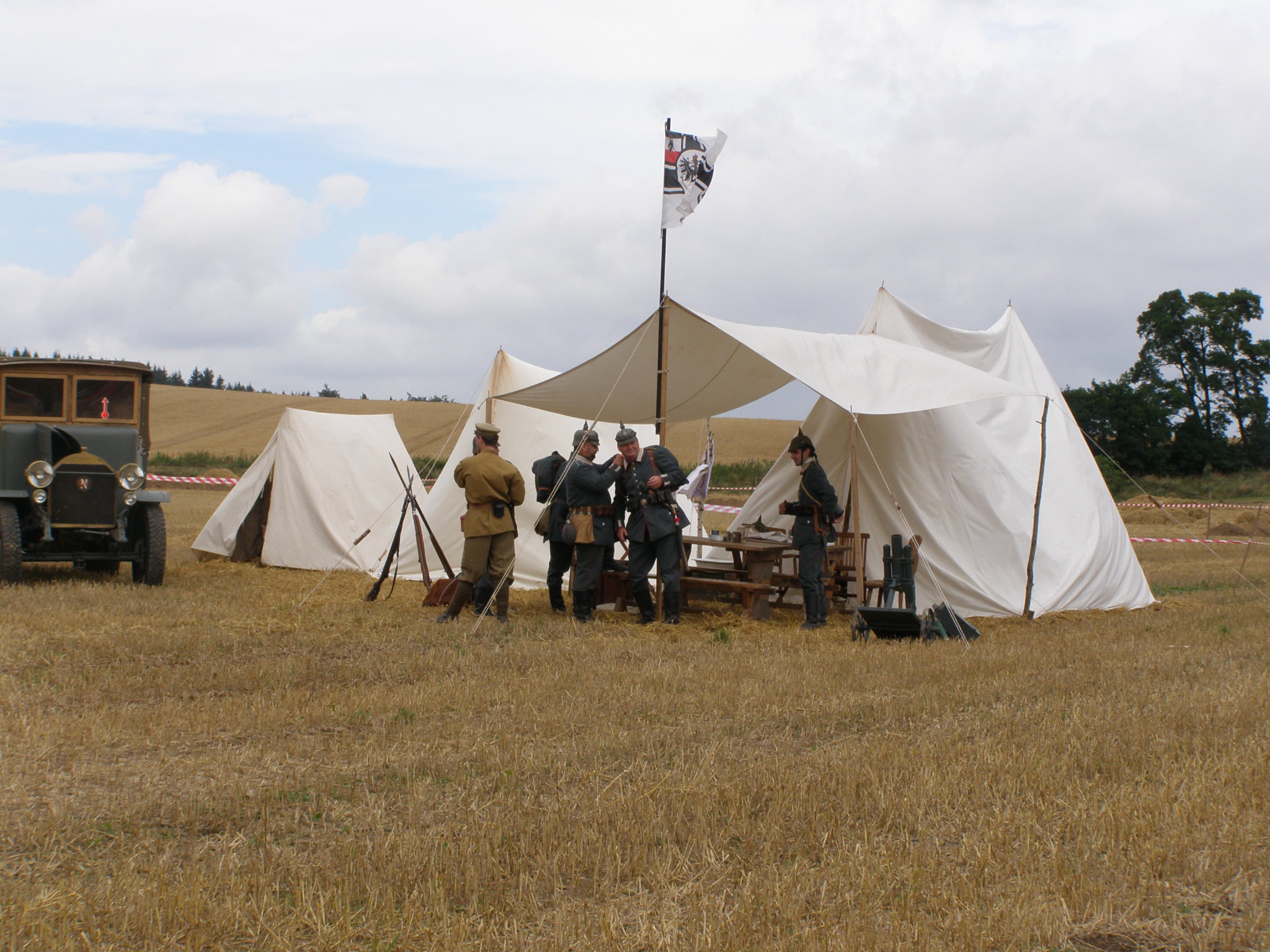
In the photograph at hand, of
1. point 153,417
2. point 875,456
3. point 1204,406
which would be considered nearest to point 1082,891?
point 875,456

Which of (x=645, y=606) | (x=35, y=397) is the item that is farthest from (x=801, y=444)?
(x=35, y=397)

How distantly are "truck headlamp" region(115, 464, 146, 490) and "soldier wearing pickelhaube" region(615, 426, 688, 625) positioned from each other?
15.8 feet

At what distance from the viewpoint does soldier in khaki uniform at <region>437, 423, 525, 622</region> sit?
8273 millimetres

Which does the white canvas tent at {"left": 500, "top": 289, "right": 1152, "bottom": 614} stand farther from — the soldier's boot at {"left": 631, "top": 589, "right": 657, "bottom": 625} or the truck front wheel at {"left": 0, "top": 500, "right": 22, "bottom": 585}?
the truck front wheel at {"left": 0, "top": 500, "right": 22, "bottom": 585}

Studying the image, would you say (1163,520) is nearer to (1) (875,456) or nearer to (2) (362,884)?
(1) (875,456)

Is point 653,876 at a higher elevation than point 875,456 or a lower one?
lower

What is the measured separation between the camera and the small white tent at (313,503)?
12.7m

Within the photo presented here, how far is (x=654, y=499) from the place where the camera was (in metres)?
8.59

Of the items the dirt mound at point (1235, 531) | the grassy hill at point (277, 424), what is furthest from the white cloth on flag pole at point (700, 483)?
the grassy hill at point (277, 424)

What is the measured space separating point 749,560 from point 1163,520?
20.2 meters

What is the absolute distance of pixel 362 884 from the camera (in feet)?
9.87

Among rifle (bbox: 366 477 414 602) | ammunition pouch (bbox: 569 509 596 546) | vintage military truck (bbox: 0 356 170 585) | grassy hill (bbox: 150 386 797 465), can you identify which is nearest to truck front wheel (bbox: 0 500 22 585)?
vintage military truck (bbox: 0 356 170 585)

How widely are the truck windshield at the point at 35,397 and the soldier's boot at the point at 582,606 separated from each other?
556 centimetres

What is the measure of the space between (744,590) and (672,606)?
2.25 feet
